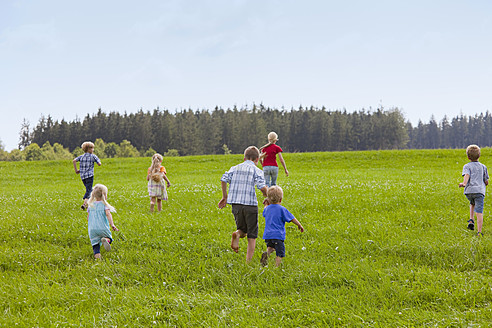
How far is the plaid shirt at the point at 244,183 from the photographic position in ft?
25.2

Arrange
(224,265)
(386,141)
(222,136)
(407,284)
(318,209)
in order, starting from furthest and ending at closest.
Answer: (386,141) → (222,136) → (318,209) → (224,265) → (407,284)

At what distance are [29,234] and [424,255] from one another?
10.6 m

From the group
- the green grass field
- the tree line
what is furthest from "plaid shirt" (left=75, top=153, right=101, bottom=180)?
the tree line

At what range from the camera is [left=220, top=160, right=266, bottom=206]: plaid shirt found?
7.67 metres

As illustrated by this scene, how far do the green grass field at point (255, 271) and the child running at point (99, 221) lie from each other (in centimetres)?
37

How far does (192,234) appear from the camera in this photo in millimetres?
9984

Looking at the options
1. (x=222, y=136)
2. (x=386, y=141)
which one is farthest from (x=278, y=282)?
(x=386, y=141)

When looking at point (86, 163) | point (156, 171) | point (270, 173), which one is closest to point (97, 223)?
point (156, 171)

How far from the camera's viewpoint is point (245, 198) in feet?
25.1

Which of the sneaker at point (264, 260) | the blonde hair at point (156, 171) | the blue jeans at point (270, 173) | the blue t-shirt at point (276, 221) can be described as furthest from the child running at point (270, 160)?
the blue t-shirt at point (276, 221)

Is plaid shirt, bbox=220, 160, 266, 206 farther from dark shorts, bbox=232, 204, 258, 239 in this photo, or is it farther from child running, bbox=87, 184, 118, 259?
child running, bbox=87, 184, 118, 259

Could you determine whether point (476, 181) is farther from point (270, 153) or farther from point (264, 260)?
point (270, 153)

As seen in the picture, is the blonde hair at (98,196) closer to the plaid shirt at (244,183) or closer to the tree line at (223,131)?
the plaid shirt at (244,183)

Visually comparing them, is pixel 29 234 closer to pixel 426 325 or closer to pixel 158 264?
pixel 158 264
